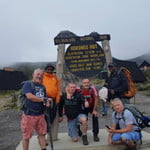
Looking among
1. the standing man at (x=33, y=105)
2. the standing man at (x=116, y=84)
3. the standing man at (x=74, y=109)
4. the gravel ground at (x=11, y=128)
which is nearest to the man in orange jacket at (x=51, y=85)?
the standing man at (x=74, y=109)

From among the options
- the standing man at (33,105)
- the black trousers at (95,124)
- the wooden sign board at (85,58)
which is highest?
the wooden sign board at (85,58)

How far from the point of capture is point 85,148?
5930 millimetres

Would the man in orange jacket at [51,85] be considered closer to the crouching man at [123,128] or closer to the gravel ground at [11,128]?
the crouching man at [123,128]

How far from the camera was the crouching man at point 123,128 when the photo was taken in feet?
18.2

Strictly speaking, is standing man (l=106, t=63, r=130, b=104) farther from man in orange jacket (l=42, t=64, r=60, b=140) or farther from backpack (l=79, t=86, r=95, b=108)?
man in orange jacket (l=42, t=64, r=60, b=140)

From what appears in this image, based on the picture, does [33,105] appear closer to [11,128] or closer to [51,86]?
[51,86]

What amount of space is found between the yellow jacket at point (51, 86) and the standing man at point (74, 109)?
20cm

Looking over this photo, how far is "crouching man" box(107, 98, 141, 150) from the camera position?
219 inches

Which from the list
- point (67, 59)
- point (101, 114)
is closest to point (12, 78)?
point (101, 114)

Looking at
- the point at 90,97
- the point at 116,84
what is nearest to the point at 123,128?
the point at 90,97

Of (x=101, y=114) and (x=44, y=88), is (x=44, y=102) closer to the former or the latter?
(x=44, y=88)

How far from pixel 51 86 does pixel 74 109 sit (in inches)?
24.0

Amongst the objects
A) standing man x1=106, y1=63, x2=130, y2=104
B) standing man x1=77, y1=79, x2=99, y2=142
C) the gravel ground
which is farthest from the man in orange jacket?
the gravel ground

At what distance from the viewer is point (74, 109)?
626 cm
